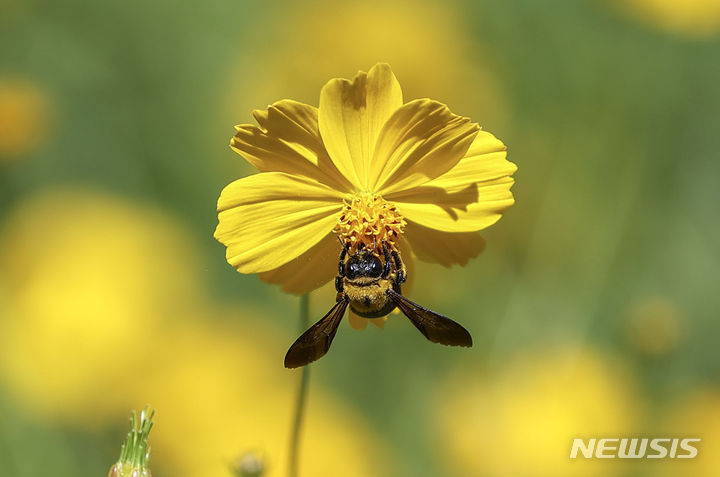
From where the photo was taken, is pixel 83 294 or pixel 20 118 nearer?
pixel 83 294

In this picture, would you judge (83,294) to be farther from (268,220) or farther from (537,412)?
(268,220)

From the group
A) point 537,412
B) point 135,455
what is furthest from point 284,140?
point 537,412

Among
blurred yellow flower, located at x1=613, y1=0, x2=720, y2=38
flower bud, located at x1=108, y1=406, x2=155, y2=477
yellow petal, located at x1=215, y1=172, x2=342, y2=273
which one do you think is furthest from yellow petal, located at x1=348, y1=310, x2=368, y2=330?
blurred yellow flower, located at x1=613, y1=0, x2=720, y2=38

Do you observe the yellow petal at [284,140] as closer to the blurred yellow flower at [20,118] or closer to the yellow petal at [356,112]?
the yellow petal at [356,112]

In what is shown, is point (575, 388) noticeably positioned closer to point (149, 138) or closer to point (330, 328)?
point (330, 328)

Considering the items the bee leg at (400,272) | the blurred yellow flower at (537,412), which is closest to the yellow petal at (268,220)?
the bee leg at (400,272)

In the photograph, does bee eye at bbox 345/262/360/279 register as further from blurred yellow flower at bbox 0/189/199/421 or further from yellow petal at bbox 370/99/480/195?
blurred yellow flower at bbox 0/189/199/421
